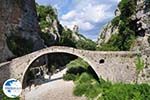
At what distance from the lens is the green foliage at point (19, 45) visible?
158ft

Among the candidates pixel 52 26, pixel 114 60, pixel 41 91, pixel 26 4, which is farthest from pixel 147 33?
pixel 52 26

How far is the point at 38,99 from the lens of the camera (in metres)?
36.8

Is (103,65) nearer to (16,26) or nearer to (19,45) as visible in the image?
(19,45)

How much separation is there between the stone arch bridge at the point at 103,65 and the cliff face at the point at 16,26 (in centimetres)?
324

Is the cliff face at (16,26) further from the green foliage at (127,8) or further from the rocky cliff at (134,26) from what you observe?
the green foliage at (127,8)

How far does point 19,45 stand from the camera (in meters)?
50.0

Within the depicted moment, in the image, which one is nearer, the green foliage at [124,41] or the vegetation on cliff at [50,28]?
the green foliage at [124,41]

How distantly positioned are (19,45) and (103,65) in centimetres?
1409

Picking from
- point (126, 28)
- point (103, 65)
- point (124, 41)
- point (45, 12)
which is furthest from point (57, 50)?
point (45, 12)

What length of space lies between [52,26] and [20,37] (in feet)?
59.0

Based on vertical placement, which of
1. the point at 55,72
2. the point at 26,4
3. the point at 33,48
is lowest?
the point at 55,72

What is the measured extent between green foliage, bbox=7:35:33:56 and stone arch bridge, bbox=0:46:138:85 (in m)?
6.43

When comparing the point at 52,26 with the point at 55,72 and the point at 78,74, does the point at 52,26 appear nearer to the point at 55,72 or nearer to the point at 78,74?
the point at 55,72

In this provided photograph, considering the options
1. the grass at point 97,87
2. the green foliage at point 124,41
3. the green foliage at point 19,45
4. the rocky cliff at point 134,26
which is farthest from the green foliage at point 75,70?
the green foliage at point 19,45
